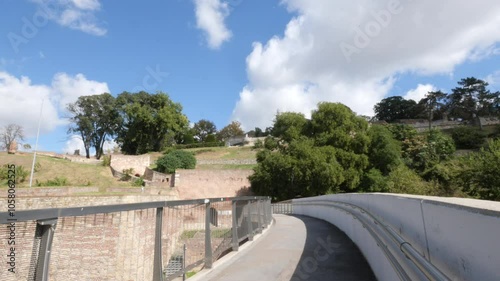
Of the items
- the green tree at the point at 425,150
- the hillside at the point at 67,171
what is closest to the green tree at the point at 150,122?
the hillside at the point at 67,171

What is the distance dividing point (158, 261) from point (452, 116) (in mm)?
100969

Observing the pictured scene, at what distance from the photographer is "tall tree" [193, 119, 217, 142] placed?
101500 mm

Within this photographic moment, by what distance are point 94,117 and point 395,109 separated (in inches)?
3192

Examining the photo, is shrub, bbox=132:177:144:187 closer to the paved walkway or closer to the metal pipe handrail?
the paved walkway

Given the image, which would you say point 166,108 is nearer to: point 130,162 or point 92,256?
point 130,162

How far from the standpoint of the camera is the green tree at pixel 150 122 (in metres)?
66.2

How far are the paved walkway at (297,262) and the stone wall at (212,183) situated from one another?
34505 mm

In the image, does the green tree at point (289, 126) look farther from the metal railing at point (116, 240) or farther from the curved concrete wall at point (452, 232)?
the curved concrete wall at point (452, 232)

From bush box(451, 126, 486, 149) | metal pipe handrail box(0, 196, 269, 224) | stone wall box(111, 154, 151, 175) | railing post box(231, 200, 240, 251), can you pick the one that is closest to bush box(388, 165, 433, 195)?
railing post box(231, 200, 240, 251)

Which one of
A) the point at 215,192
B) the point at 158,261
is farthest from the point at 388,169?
the point at 158,261

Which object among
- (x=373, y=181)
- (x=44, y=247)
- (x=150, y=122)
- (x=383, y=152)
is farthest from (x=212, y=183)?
(x=44, y=247)

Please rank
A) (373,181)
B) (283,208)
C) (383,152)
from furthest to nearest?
1. (383,152)
2. (373,181)
3. (283,208)

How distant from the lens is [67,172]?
1614 inches

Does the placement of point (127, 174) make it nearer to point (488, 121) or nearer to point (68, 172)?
point (68, 172)
